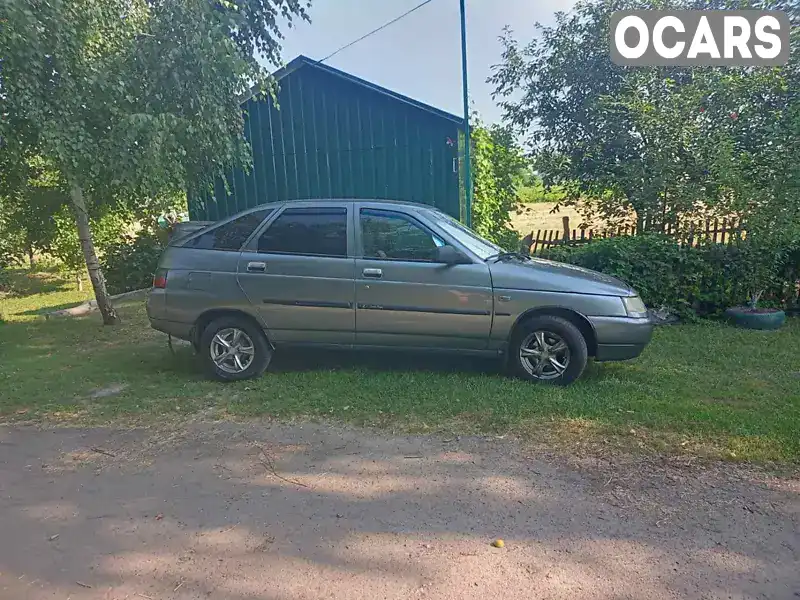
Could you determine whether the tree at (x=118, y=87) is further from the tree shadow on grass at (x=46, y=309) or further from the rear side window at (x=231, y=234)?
the tree shadow on grass at (x=46, y=309)

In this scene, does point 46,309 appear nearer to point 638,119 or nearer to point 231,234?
point 231,234

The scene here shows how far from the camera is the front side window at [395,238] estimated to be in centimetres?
549

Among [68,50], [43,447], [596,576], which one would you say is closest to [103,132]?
[68,50]

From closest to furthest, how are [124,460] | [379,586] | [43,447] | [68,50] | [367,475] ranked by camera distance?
[379,586], [367,475], [124,460], [43,447], [68,50]

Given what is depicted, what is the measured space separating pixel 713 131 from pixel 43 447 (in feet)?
29.1

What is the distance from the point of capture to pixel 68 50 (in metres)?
6.68

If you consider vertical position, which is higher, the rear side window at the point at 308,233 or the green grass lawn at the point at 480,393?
the rear side window at the point at 308,233

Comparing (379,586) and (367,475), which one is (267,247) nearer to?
(367,475)

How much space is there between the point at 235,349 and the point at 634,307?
148 inches

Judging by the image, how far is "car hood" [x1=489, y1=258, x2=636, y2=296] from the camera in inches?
207

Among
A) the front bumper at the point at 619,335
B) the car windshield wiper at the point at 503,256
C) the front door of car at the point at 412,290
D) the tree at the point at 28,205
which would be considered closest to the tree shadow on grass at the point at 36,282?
the tree at the point at 28,205

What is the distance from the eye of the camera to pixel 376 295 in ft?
17.8

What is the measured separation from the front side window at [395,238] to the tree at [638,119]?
4.53 metres

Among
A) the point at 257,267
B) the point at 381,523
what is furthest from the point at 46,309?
the point at 381,523
